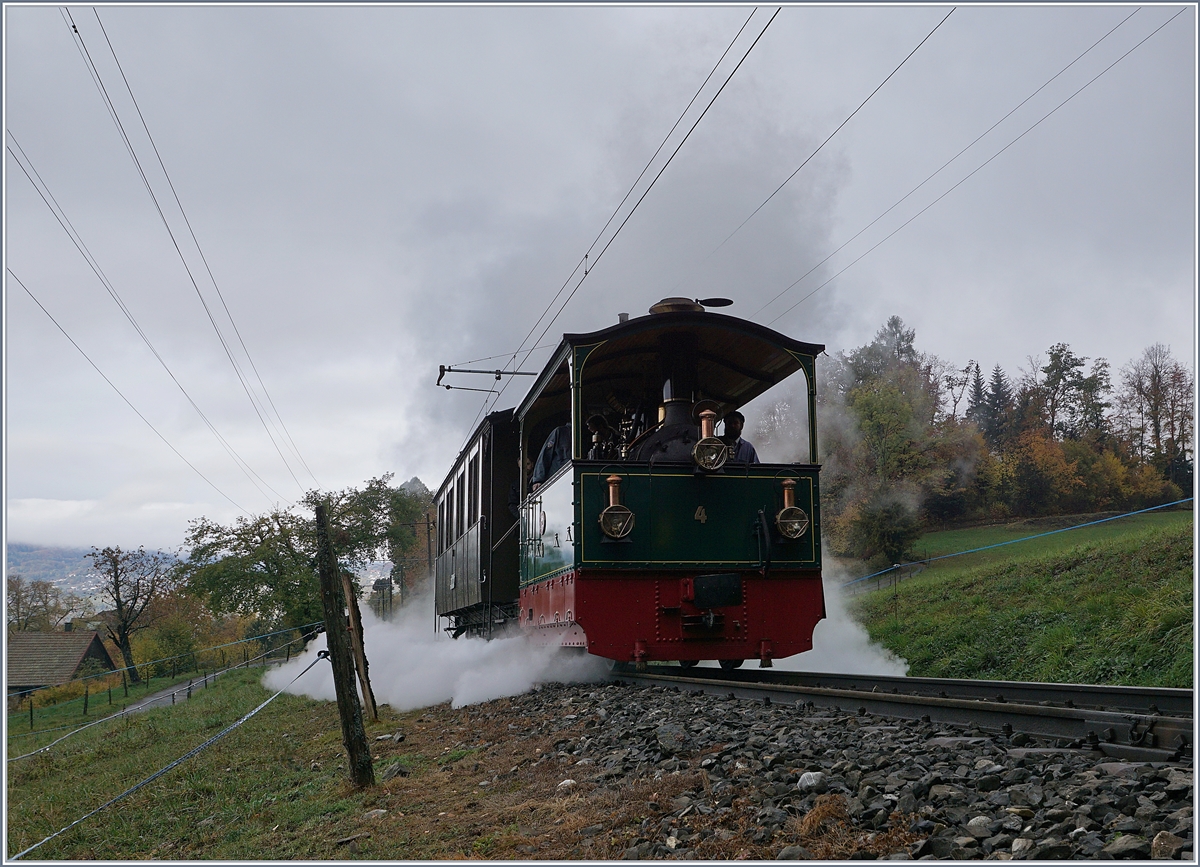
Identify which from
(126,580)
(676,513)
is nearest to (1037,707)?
(676,513)

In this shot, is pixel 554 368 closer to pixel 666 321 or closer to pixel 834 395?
pixel 666 321

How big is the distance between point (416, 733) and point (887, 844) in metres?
7.69

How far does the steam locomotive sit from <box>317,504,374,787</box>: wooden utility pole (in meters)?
2.16

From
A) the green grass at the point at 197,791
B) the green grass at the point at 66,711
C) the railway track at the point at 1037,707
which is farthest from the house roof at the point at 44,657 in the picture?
the railway track at the point at 1037,707

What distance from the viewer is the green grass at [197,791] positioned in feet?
21.8

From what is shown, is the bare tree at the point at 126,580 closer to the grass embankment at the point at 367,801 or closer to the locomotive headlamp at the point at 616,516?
the grass embankment at the point at 367,801

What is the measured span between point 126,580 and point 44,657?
38.5ft

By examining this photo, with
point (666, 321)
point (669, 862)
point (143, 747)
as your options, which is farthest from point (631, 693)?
point (143, 747)

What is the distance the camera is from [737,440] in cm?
1004

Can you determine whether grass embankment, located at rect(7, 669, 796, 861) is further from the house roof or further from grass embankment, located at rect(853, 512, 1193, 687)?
the house roof

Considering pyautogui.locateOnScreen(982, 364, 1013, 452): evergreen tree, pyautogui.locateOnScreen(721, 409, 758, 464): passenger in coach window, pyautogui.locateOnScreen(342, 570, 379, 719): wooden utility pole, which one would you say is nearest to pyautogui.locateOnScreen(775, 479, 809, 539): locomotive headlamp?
pyautogui.locateOnScreen(721, 409, 758, 464): passenger in coach window

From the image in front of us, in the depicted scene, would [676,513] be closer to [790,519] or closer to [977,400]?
[790,519]

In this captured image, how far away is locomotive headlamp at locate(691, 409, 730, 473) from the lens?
8.89 meters

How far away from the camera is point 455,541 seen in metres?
17.6
